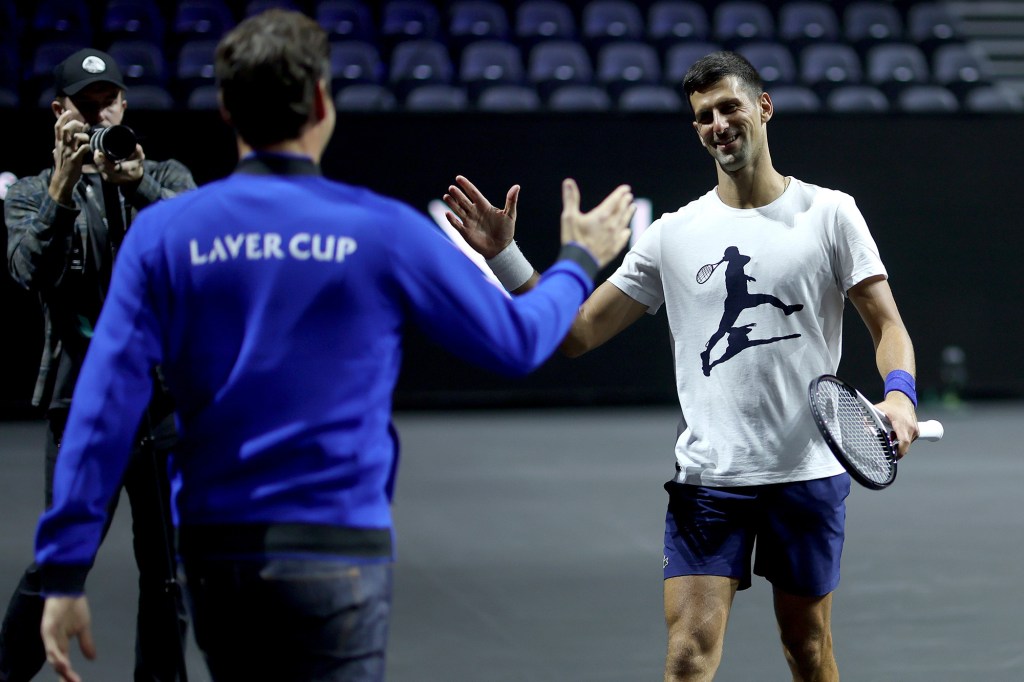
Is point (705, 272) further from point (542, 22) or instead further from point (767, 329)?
point (542, 22)

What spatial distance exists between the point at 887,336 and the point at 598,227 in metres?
1.13

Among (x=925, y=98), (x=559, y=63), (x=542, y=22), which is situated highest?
(x=542, y=22)

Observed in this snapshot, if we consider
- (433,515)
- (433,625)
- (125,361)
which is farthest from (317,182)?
(433,515)

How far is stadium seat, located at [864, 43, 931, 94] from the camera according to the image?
11766 millimetres

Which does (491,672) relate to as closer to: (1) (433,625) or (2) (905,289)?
(1) (433,625)

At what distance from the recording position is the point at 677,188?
10.2 m

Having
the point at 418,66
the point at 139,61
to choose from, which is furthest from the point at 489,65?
the point at 139,61

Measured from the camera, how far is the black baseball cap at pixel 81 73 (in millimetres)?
3402

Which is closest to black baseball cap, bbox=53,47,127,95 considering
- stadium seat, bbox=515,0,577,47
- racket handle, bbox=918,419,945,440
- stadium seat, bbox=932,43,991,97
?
racket handle, bbox=918,419,945,440

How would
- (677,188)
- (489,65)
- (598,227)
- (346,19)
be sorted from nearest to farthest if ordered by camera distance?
1. (598,227)
2. (677,188)
3. (489,65)
4. (346,19)

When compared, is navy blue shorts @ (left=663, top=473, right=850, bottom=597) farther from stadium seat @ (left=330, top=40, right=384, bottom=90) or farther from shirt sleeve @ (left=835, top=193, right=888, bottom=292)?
stadium seat @ (left=330, top=40, right=384, bottom=90)

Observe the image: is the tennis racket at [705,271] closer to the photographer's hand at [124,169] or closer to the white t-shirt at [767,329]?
the white t-shirt at [767,329]

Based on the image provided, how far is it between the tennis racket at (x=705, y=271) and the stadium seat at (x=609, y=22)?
30.4 feet

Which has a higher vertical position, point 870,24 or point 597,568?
point 870,24
